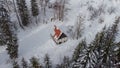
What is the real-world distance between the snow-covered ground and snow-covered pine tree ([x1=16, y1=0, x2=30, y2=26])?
88.6 inches

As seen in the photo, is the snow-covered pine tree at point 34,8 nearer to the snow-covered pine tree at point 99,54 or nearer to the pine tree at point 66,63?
the pine tree at point 66,63

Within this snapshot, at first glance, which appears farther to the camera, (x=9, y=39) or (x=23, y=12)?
(x=23, y=12)

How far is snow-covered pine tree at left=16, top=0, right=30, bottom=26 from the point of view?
128 feet

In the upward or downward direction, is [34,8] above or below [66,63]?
above

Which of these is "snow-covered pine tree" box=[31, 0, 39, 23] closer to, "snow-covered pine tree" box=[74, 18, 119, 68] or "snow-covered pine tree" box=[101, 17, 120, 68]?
"snow-covered pine tree" box=[74, 18, 119, 68]

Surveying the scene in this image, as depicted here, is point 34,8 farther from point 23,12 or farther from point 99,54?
point 99,54

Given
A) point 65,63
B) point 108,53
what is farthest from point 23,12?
point 108,53

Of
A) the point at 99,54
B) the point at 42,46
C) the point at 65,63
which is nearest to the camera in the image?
the point at 99,54

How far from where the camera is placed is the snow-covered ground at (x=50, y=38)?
36500 millimetres

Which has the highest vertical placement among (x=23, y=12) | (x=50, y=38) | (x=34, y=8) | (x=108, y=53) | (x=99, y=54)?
(x=34, y=8)

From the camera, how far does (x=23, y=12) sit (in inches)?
1572

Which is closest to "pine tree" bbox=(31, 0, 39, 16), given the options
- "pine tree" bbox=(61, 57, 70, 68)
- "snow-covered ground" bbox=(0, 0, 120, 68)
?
"snow-covered ground" bbox=(0, 0, 120, 68)

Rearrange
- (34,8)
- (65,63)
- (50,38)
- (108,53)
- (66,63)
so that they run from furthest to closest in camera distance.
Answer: (34,8)
(50,38)
(65,63)
(66,63)
(108,53)

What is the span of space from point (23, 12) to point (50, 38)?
27.9 ft
